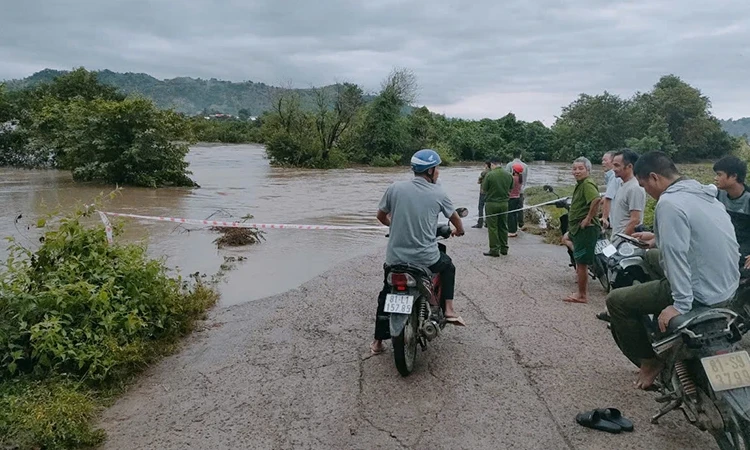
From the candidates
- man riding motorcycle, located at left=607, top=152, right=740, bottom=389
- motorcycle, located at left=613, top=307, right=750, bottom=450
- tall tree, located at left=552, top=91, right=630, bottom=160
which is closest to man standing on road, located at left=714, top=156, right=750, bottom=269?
man riding motorcycle, located at left=607, top=152, right=740, bottom=389

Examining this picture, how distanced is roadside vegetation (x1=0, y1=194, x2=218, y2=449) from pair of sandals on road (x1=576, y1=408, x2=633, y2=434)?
130 inches

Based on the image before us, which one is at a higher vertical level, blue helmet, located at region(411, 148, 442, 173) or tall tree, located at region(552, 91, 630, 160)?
tall tree, located at region(552, 91, 630, 160)

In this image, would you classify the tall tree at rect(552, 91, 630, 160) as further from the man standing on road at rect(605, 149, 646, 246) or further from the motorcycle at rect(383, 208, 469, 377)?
the motorcycle at rect(383, 208, 469, 377)

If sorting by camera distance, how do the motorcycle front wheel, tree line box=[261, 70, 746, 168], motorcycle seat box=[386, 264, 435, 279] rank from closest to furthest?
the motorcycle front wheel < motorcycle seat box=[386, 264, 435, 279] < tree line box=[261, 70, 746, 168]

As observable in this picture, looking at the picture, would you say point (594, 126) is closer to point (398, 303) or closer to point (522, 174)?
point (522, 174)

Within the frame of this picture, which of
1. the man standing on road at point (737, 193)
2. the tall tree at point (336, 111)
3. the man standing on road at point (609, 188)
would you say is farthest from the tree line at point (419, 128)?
the man standing on road at point (737, 193)

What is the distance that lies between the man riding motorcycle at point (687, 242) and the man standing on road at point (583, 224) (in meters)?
3.11

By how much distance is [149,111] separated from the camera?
2220 centimetres

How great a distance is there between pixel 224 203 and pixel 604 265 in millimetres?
14261

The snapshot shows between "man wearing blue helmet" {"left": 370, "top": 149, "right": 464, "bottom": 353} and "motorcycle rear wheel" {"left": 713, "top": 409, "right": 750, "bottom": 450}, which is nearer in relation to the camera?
"motorcycle rear wheel" {"left": 713, "top": 409, "right": 750, "bottom": 450}

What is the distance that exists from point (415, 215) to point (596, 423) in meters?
2.11

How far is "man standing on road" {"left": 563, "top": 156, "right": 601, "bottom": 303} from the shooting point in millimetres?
6770

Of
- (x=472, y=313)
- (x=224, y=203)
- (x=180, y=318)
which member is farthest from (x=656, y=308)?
(x=224, y=203)

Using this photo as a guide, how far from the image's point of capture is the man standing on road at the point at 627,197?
6.46 meters
